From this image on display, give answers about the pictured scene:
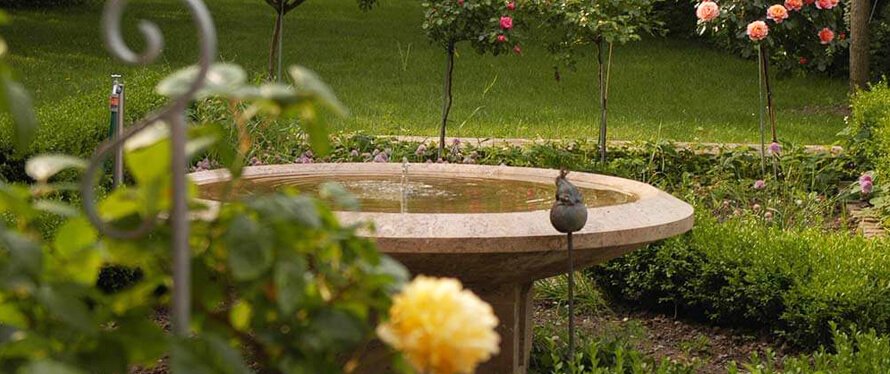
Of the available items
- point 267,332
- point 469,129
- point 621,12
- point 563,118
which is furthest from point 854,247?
point 563,118

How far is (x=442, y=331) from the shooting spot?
122 centimetres

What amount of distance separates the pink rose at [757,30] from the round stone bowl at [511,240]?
9.27 ft

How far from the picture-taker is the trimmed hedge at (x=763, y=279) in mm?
4512

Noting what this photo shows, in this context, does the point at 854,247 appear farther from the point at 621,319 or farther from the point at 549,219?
the point at 549,219

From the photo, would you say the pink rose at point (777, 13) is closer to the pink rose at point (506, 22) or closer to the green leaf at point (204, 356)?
the pink rose at point (506, 22)

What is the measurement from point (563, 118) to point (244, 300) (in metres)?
9.48

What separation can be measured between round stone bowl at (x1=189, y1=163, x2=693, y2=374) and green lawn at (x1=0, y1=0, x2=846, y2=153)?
3.35 m

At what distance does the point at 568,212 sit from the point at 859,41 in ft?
21.4

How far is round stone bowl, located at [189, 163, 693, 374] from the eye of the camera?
11.1 ft

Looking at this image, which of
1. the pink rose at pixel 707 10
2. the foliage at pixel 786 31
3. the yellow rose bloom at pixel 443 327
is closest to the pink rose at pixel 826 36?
the foliage at pixel 786 31

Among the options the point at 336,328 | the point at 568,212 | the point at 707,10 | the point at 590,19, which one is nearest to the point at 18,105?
the point at 336,328

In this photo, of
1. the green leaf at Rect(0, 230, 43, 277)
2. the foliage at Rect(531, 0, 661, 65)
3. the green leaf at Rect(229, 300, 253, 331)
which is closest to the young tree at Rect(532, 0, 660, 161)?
the foliage at Rect(531, 0, 661, 65)

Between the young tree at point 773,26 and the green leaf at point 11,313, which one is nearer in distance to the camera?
the green leaf at point 11,313

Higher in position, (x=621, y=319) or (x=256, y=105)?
(x=256, y=105)
